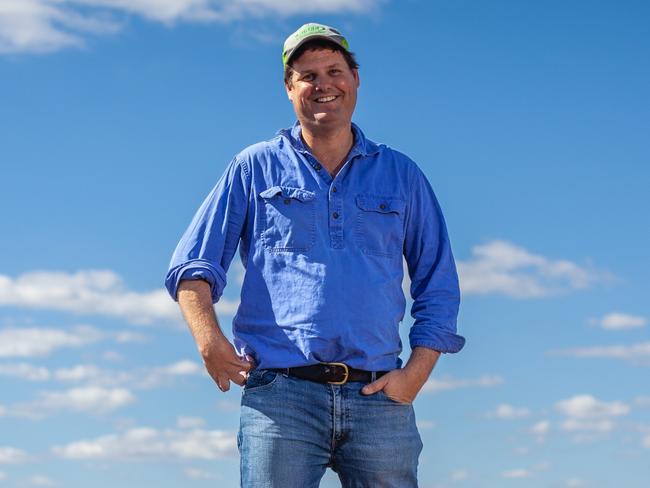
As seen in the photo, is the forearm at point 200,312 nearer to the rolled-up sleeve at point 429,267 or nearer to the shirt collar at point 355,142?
the shirt collar at point 355,142

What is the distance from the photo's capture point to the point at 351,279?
5.16m

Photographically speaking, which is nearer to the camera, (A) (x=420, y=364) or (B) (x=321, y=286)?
(B) (x=321, y=286)

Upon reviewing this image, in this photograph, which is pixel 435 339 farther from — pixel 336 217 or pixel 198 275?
pixel 198 275

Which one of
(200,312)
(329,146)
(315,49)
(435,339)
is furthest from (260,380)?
(315,49)

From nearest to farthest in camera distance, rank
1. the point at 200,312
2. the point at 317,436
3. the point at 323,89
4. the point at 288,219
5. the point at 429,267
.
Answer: the point at 317,436 → the point at 200,312 → the point at 288,219 → the point at 323,89 → the point at 429,267

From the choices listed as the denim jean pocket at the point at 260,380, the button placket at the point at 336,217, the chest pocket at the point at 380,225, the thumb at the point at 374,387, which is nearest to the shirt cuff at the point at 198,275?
the denim jean pocket at the point at 260,380

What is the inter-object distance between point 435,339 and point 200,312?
45.6 inches

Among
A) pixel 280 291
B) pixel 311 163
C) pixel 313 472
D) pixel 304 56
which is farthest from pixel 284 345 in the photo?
pixel 304 56

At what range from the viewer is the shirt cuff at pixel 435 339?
17.6 feet

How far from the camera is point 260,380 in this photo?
5109 millimetres

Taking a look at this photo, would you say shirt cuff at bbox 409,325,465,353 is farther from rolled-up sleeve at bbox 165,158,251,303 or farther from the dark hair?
the dark hair

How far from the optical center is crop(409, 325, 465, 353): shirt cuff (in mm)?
5375

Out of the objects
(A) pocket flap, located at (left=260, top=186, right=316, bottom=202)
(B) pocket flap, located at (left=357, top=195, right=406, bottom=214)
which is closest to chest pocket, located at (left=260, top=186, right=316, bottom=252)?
(A) pocket flap, located at (left=260, top=186, right=316, bottom=202)

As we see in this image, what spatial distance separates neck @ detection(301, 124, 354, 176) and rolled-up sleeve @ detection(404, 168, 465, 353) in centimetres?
43
